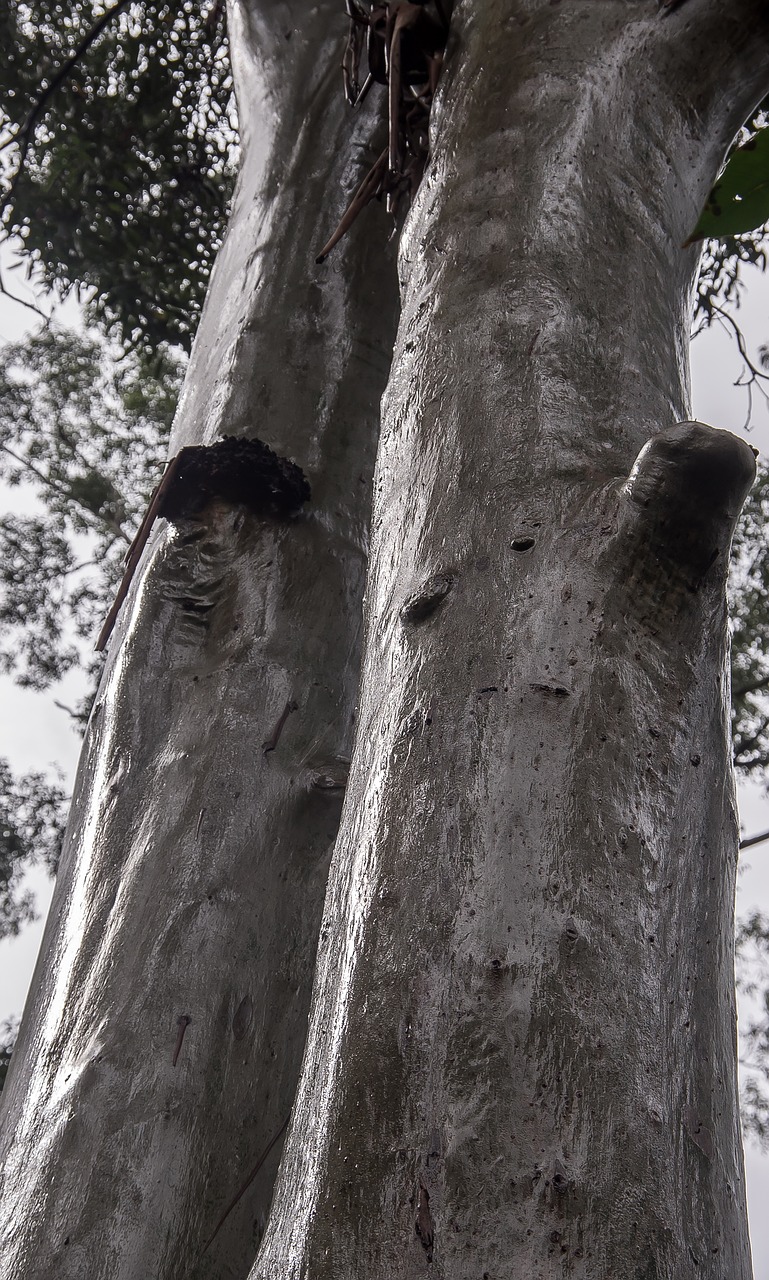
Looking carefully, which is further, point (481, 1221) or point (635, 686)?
point (635, 686)

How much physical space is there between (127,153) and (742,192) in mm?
6003

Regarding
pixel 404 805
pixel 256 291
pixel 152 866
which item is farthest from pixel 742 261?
pixel 404 805

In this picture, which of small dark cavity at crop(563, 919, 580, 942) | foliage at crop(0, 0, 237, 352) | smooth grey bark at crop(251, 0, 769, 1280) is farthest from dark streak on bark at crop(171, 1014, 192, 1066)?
foliage at crop(0, 0, 237, 352)

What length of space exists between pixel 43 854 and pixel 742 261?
665 centimetres

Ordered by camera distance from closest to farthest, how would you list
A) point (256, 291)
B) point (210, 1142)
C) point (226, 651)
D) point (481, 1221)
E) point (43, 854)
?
point (481, 1221), point (210, 1142), point (226, 651), point (256, 291), point (43, 854)

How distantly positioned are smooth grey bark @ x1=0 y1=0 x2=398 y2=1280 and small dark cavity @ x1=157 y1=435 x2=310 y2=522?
3 cm

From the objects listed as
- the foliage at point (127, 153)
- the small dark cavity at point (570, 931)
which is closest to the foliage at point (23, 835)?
the foliage at point (127, 153)

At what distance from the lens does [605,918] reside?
0.85 m

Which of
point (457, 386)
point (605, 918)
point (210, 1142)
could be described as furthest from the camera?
point (210, 1142)

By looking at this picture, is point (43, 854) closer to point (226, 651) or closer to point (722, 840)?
point (226, 651)

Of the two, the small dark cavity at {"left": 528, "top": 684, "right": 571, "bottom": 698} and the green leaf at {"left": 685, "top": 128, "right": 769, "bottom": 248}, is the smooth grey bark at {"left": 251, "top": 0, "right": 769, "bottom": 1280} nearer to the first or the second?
the small dark cavity at {"left": 528, "top": 684, "right": 571, "bottom": 698}

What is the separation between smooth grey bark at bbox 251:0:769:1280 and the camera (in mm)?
769

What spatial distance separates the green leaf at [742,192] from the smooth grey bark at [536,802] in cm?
26

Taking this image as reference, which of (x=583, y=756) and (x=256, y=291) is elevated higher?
(x=256, y=291)
